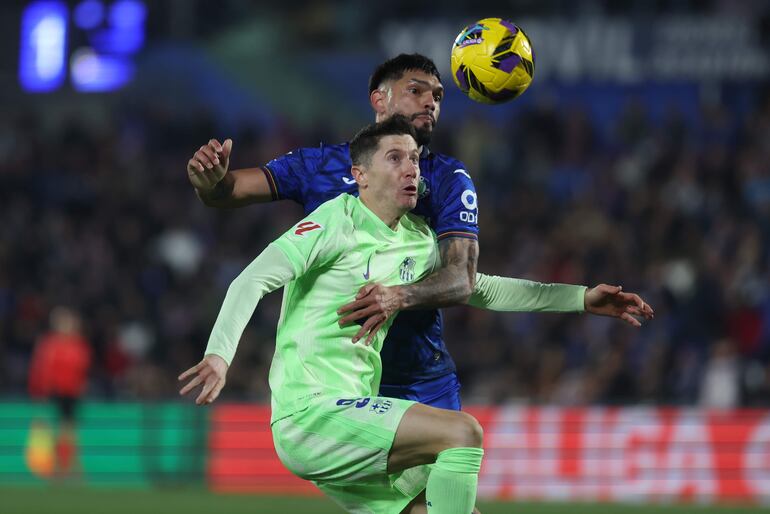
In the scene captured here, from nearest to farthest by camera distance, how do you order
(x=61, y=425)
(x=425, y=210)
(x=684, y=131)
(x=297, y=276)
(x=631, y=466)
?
(x=297, y=276)
(x=425, y=210)
(x=631, y=466)
(x=61, y=425)
(x=684, y=131)

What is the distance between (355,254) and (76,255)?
11875 millimetres

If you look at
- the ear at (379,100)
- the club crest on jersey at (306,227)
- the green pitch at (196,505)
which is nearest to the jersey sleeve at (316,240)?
the club crest on jersey at (306,227)

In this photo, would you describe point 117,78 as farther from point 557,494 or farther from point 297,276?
point 297,276

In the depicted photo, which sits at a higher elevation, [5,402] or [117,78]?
[117,78]

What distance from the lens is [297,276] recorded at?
505 cm

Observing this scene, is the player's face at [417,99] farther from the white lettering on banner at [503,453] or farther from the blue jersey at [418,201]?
the white lettering on banner at [503,453]

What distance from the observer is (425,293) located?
5434 mm

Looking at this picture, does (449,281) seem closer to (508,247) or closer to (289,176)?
(289,176)

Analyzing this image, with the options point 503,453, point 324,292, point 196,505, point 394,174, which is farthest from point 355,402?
point 503,453

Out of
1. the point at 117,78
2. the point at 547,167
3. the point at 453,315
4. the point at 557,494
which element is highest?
the point at 117,78

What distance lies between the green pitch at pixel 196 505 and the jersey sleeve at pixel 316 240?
6039mm

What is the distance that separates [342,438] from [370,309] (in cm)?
52

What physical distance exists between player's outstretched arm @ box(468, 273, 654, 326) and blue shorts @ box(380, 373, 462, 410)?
46cm

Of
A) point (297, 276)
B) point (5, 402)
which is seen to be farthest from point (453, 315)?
point (297, 276)
